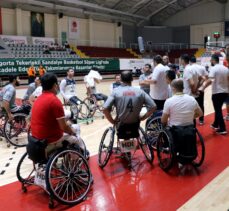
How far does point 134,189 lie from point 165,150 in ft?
2.28

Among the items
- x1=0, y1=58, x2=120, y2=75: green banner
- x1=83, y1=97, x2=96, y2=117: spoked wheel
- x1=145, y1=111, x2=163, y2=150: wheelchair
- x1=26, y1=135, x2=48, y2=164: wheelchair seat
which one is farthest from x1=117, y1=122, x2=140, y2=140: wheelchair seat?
x1=0, y1=58, x2=120, y2=75: green banner

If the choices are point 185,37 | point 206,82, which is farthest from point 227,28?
point 206,82

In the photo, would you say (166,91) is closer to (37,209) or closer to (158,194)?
(158,194)

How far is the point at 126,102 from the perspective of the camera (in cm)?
343

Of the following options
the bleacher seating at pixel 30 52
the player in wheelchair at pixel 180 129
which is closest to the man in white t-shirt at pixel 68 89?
the player in wheelchair at pixel 180 129

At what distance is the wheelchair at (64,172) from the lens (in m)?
2.73

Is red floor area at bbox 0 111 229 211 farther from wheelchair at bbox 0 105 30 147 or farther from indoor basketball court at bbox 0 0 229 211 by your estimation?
wheelchair at bbox 0 105 30 147

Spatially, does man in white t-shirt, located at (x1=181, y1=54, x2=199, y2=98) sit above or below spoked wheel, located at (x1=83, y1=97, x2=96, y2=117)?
above

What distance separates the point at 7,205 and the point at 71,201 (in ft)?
1.93

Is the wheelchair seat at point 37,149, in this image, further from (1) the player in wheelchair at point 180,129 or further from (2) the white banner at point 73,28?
(2) the white banner at point 73,28

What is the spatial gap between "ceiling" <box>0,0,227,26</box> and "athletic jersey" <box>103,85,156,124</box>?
17.2 metres

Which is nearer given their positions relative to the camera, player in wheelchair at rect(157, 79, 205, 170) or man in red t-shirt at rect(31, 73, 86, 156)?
man in red t-shirt at rect(31, 73, 86, 156)

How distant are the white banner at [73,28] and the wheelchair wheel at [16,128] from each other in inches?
693

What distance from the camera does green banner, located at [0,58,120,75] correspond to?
47.0 feet
